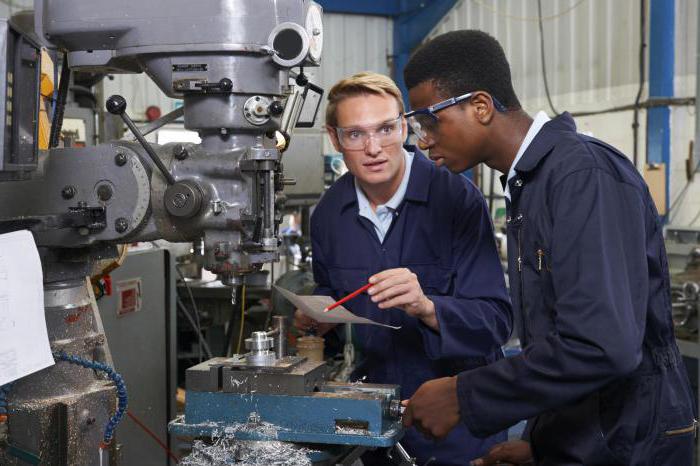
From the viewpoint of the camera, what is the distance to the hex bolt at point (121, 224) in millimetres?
1184

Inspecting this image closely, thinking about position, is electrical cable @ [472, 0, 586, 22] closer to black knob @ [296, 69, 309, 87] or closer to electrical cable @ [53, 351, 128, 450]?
black knob @ [296, 69, 309, 87]

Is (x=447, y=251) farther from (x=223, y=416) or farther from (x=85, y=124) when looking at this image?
(x=85, y=124)

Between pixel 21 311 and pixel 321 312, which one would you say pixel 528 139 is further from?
pixel 21 311

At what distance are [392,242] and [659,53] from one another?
9.16ft

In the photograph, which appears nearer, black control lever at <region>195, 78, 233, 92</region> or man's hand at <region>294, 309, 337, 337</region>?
black control lever at <region>195, 78, 233, 92</region>

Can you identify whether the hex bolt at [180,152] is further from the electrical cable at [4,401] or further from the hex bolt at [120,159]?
the electrical cable at [4,401]

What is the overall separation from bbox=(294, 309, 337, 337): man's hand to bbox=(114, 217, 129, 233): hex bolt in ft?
1.41

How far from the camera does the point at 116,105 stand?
46.9 inches

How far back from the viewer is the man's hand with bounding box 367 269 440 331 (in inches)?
53.7

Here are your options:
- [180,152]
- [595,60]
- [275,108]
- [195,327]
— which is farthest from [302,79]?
[595,60]

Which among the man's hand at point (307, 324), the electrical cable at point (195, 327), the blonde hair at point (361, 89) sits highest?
the blonde hair at point (361, 89)

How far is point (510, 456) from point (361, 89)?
0.80 meters

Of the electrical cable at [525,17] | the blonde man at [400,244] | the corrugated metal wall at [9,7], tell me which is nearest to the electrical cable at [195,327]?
the blonde man at [400,244]

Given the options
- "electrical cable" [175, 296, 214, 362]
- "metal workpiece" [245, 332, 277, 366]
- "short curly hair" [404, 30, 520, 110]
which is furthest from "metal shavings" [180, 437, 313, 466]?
"electrical cable" [175, 296, 214, 362]
